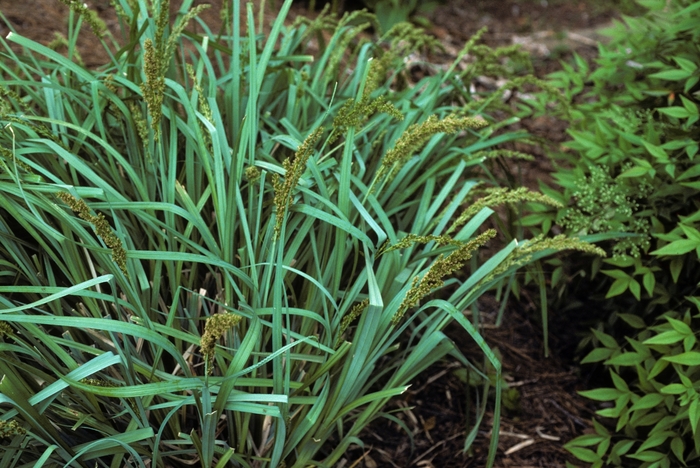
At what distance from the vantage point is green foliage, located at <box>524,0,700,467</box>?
1.77 m

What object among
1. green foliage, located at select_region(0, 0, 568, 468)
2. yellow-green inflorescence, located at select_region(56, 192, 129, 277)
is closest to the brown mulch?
green foliage, located at select_region(0, 0, 568, 468)

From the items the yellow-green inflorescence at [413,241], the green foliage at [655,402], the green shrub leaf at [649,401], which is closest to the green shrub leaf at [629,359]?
the green foliage at [655,402]

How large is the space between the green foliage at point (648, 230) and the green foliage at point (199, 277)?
0.33 m

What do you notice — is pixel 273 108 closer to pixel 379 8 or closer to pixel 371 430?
pixel 371 430

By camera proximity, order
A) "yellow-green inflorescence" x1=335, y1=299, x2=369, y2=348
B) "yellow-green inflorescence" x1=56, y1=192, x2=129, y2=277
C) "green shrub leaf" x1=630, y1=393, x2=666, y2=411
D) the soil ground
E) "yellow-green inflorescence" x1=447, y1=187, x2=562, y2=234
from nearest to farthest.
→ "yellow-green inflorescence" x1=56, y1=192, x2=129, y2=277 < "yellow-green inflorescence" x1=335, y1=299, x2=369, y2=348 < "yellow-green inflorescence" x1=447, y1=187, x2=562, y2=234 < "green shrub leaf" x1=630, y1=393, x2=666, y2=411 < the soil ground

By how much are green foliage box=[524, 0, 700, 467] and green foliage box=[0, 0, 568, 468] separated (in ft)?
1.08

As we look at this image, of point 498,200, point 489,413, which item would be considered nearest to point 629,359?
point 489,413

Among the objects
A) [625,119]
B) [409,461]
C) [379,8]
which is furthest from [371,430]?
[379,8]

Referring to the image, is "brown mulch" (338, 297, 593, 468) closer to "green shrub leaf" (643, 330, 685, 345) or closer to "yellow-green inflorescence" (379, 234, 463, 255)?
"green shrub leaf" (643, 330, 685, 345)

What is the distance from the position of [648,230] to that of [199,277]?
136 cm

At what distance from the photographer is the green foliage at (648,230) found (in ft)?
5.80

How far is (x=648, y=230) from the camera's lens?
6.50 feet

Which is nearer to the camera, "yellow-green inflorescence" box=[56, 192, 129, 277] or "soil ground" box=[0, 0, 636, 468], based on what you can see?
"yellow-green inflorescence" box=[56, 192, 129, 277]

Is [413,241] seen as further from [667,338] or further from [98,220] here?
[667,338]
